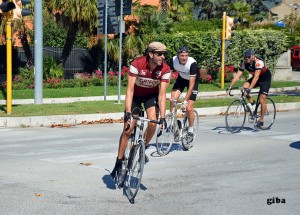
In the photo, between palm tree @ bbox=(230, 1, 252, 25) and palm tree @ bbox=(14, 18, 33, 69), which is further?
palm tree @ bbox=(230, 1, 252, 25)

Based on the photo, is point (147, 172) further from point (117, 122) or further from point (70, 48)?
point (70, 48)

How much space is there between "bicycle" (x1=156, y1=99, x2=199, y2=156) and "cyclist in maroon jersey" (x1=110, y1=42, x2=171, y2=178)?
8.41 ft

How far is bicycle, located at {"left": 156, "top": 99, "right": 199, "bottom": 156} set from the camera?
40.6 feet

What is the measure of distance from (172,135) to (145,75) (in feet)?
11.8

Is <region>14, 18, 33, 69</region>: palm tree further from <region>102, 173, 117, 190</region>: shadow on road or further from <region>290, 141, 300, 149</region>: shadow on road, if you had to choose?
<region>102, 173, 117, 190</region>: shadow on road

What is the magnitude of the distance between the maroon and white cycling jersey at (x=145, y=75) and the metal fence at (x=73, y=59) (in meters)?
25.6

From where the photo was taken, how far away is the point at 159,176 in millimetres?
10164

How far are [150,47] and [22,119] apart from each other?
900 centimetres

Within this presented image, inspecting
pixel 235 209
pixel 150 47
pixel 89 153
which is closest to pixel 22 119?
pixel 89 153

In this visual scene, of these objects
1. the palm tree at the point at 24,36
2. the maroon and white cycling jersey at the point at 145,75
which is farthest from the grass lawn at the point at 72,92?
the maroon and white cycling jersey at the point at 145,75

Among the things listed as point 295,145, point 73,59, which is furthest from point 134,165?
point 73,59

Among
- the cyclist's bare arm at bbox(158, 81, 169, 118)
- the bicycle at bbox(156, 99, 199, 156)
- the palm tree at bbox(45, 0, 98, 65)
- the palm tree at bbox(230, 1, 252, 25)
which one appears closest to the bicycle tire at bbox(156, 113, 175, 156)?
the bicycle at bbox(156, 99, 199, 156)

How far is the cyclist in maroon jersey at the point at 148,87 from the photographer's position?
29.0ft

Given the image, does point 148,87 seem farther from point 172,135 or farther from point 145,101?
point 172,135
